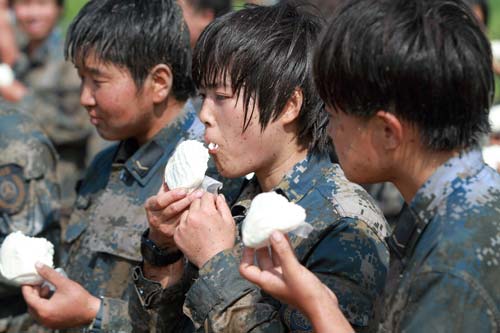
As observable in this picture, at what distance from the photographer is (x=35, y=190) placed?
A: 4789 millimetres

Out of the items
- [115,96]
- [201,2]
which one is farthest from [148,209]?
[201,2]

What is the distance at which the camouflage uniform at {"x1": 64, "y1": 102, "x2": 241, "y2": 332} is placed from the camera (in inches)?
156

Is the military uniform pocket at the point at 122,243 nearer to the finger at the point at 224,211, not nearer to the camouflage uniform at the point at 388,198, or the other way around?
the finger at the point at 224,211

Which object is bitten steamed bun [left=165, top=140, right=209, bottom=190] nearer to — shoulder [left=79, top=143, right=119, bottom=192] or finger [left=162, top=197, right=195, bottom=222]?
finger [left=162, top=197, right=195, bottom=222]

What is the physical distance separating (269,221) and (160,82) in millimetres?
1896

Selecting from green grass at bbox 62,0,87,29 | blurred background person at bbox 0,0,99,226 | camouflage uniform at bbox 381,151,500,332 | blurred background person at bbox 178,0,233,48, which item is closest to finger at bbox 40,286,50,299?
camouflage uniform at bbox 381,151,500,332

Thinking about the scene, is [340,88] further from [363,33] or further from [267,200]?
[267,200]

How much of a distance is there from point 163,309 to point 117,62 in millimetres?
1280

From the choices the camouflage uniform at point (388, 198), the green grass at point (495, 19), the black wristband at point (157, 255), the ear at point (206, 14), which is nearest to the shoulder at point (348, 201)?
the black wristband at point (157, 255)

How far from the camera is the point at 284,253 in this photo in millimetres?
2375

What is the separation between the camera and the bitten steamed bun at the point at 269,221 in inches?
97.3

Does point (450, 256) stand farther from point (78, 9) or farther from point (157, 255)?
point (78, 9)

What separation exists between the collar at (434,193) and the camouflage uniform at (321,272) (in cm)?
35

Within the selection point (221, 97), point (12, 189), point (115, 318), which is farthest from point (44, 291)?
point (221, 97)
